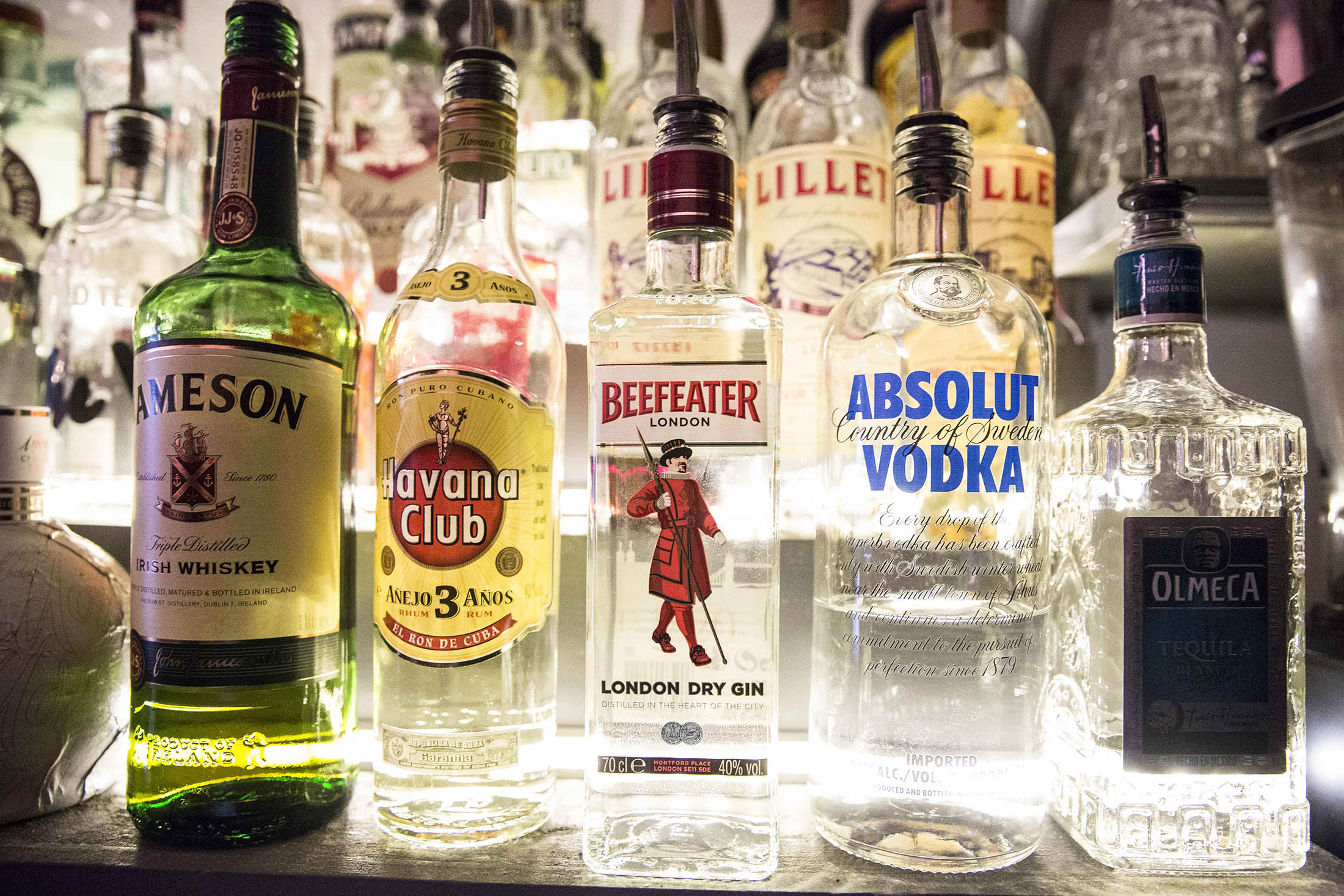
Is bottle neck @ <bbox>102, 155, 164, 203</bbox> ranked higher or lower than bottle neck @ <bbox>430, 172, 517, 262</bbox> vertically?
higher

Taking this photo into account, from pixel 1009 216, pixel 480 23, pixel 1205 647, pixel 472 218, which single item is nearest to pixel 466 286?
pixel 472 218

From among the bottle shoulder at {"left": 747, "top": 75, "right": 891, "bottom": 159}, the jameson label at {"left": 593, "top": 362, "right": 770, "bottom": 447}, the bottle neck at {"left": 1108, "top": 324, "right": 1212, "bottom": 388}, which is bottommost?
the jameson label at {"left": 593, "top": 362, "right": 770, "bottom": 447}

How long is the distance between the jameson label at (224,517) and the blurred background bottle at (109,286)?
201mm

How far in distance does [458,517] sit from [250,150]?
287 mm

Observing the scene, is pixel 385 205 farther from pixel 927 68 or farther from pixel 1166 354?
pixel 1166 354

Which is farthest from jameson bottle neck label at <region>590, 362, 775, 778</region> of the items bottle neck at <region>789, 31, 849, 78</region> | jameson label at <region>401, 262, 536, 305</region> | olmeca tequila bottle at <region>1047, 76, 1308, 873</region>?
bottle neck at <region>789, 31, 849, 78</region>

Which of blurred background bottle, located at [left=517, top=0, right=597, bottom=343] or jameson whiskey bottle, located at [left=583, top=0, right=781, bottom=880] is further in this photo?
blurred background bottle, located at [left=517, top=0, right=597, bottom=343]

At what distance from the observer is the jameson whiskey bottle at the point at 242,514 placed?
0.54m

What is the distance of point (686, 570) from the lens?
0.53 meters

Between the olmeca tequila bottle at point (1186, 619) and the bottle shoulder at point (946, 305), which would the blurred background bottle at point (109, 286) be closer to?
the bottle shoulder at point (946, 305)

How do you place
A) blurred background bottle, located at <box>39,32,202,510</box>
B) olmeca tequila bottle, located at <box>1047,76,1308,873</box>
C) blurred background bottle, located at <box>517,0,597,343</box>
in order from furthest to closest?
blurred background bottle, located at <box>517,0,597,343</box>, blurred background bottle, located at <box>39,32,202,510</box>, olmeca tequila bottle, located at <box>1047,76,1308,873</box>

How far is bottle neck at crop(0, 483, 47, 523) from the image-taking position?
0.60m

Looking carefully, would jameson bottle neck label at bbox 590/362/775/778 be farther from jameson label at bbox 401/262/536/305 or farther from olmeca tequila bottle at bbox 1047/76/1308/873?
olmeca tequila bottle at bbox 1047/76/1308/873

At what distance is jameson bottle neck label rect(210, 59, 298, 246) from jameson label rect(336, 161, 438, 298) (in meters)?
0.28
